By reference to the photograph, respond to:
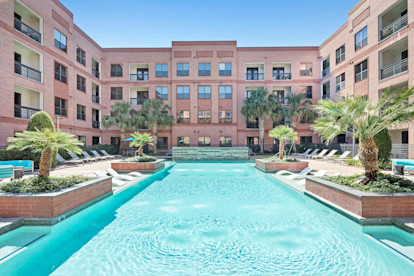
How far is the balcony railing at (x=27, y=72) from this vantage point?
15773mm

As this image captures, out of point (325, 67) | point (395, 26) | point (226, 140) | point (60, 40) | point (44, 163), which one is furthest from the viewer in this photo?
point (226, 140)

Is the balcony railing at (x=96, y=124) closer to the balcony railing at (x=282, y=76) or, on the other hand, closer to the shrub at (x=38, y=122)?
the shrub at (x=38, y=122)

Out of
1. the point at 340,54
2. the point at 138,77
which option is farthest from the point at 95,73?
the point at 340,54

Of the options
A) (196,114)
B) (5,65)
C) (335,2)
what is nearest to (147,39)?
(196,114)

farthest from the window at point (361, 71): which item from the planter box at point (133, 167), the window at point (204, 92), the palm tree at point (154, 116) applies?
the planter box at point (133, 167)

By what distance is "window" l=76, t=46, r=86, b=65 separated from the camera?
23266 millimetres

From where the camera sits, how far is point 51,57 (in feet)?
62.2

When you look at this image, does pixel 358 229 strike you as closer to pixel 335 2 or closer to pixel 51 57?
pixel 335 2

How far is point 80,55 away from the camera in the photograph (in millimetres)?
23750

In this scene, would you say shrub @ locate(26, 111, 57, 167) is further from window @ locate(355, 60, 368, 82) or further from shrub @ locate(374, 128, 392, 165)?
window @ locate(355, 60, 368, 82)

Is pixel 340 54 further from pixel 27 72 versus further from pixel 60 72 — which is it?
pixel 27 72

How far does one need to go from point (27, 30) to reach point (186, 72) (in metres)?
16.6

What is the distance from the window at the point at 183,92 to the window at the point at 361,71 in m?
19.2

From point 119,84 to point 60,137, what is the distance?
25.2 metres
